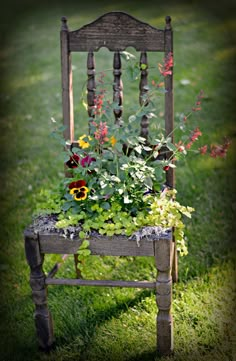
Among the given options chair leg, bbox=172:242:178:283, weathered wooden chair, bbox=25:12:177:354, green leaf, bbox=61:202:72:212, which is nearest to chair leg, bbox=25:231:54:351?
weathered wooden chair, bbox=25:12:177:354

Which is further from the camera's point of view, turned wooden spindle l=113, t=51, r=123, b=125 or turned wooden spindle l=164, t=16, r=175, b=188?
turned wooden spindle l=113, t=51, r=123, b=125

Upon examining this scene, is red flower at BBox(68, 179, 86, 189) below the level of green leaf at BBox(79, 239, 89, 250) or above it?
above

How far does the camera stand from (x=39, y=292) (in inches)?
99.5

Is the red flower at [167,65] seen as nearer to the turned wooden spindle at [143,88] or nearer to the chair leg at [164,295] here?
the turned wooden spindle at [143,88]

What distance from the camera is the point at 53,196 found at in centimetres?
263

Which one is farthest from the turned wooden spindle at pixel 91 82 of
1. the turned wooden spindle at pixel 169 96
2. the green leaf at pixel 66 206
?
the green leaf at pixel 66 206

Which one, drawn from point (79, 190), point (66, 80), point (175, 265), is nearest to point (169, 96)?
point (66, 80)

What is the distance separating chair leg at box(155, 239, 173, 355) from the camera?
7.68 feet

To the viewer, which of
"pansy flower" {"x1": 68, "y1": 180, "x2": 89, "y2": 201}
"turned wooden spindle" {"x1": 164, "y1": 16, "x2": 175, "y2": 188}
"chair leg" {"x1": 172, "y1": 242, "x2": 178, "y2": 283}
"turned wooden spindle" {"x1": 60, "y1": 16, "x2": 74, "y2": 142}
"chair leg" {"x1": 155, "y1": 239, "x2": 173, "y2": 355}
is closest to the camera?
"chair leg" {"x1": 155, "y1": 239, "x2": 173, "y2": 355}

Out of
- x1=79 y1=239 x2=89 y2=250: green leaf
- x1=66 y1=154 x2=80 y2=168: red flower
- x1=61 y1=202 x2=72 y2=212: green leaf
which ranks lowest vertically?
x1=79 y1=239 x2=89 y2=250: green leaf

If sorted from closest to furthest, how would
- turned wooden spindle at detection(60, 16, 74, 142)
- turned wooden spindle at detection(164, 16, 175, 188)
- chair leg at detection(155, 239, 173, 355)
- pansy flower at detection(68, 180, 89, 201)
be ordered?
chair leg at detection(155, 239, 173, 355) → pansy flower at detection(68, 180, 89, 201) → turned wooden spindle at detection(164, 16, 175, 188) → turned wooden spindle at detection(60, 16, 74, 142)

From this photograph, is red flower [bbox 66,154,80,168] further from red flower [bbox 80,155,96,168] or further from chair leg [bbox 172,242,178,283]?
chair leg [bbox 172,242,178,283]

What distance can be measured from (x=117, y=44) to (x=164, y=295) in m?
1.12

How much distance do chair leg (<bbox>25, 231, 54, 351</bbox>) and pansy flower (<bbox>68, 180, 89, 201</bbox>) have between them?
0.76 feet
